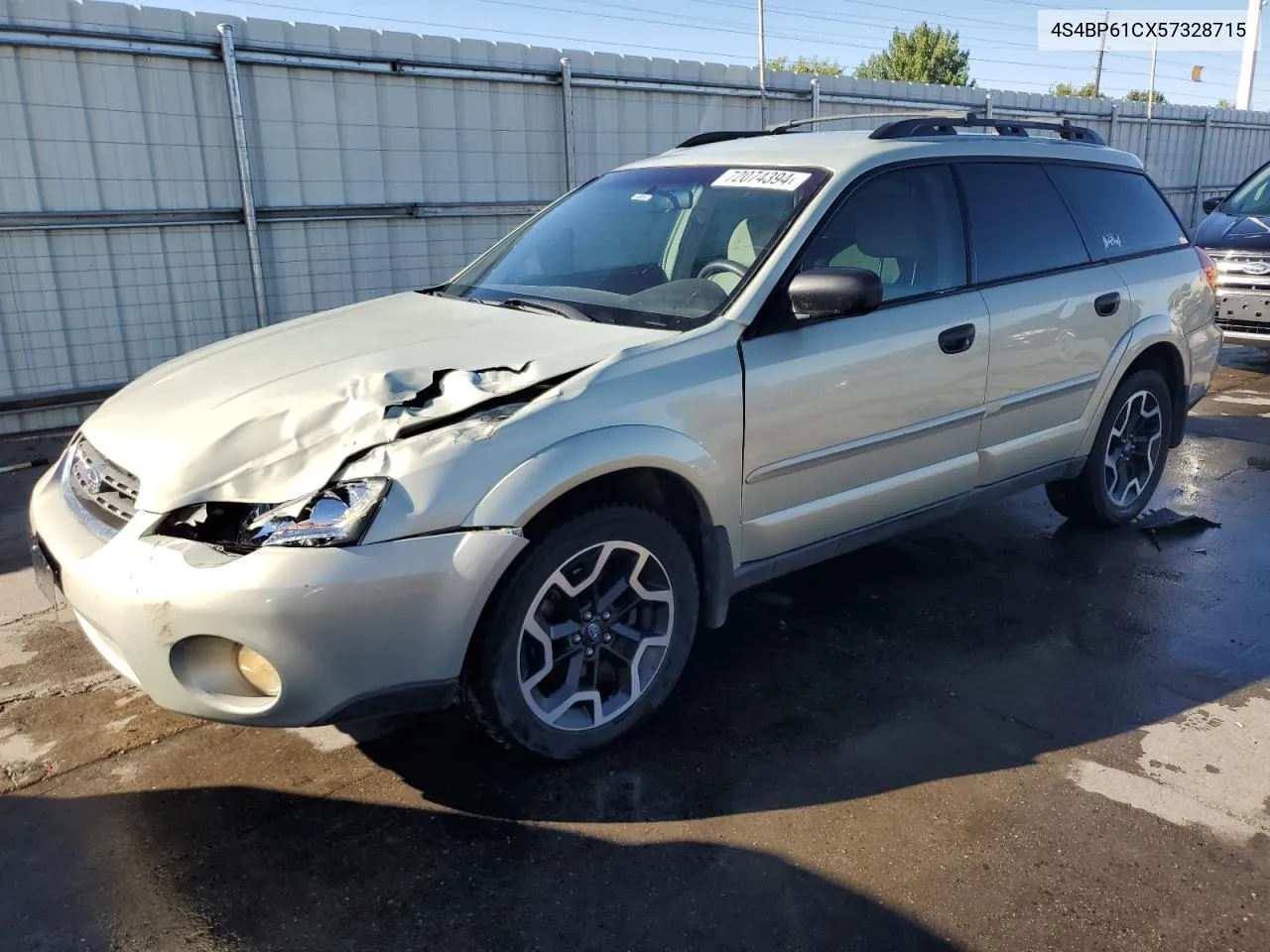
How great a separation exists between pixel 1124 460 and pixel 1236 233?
18.4 feet

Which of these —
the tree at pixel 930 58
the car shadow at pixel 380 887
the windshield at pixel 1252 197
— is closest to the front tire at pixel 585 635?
the car shadow at pixel 380 887

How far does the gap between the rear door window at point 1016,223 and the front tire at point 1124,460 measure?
85 centimetres

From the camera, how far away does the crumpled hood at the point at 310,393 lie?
268 cm

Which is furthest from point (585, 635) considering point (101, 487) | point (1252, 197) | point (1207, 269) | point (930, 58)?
point (930, 58)

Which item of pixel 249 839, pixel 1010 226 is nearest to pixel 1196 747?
pixel 1010 226

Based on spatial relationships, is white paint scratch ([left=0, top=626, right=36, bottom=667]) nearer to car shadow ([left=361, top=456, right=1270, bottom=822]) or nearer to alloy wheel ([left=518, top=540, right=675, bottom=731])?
car shadow ([left=361, top=456, right=1270, bottom=822])

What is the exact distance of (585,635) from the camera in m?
3.07

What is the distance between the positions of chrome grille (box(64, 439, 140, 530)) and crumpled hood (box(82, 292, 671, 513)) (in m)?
0.05

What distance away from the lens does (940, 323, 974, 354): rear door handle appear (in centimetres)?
384

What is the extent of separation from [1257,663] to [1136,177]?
8.46 ft

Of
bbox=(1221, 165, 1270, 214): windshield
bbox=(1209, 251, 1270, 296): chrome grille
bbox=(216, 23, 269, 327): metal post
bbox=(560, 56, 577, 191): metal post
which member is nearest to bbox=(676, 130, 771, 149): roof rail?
bbox=(216, 23, 269, 327): metal post

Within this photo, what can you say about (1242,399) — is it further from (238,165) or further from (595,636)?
(238,165)

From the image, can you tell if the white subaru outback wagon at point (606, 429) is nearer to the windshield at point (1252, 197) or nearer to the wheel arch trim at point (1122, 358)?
the wheel arch trim at point (1122, 358)

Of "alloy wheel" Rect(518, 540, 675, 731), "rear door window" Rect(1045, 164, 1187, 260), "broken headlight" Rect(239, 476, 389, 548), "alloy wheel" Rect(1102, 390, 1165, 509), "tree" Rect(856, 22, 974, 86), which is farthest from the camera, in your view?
"tree" Rect(856, 22, 974, 86)
